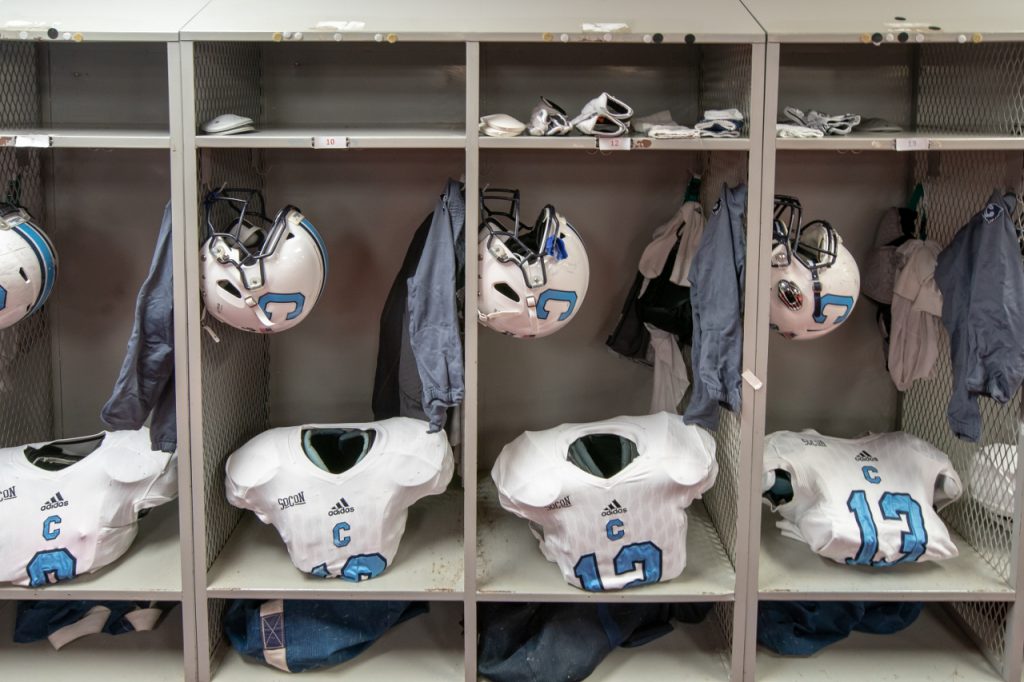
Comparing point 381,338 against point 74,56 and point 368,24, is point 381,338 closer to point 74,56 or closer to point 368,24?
point 368,24

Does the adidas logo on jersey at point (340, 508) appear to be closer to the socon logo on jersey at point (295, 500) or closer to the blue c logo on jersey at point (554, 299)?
the socon logo on jersey at point (295, 500)

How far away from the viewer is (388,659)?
2678 mm

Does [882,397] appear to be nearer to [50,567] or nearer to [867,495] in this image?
[867,495]

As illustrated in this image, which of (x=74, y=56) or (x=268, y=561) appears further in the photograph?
(x=74, y=56)

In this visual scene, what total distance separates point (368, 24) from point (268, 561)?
1.47 metres

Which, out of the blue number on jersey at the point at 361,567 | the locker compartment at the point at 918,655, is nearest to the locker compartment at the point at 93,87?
the blue number on jersey at the point at 361,567

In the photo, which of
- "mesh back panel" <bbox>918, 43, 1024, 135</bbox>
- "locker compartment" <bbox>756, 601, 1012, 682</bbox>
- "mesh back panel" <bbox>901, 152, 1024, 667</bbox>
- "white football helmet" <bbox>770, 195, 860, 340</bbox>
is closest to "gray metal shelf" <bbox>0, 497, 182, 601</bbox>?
"locker compartment" <bbox>756, 601, 1012, 682</bbox>

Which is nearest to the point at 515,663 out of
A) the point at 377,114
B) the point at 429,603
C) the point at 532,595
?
the point at 532,595

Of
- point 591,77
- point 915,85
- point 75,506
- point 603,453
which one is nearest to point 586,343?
point 603,453

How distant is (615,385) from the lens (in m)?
3.16

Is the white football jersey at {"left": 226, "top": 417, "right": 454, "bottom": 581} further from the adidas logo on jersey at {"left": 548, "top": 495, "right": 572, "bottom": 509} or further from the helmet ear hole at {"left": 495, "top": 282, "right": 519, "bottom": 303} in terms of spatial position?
the helmet ear hole at {"left": 495, "top": 282, "right": 519, "bottom": 303}

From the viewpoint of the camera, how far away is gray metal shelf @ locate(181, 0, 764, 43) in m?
2.35

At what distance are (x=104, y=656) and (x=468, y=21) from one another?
199cm

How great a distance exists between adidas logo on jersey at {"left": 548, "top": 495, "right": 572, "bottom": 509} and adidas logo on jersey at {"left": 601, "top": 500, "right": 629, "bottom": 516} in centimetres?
9
